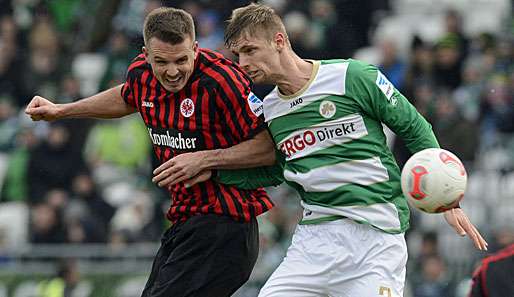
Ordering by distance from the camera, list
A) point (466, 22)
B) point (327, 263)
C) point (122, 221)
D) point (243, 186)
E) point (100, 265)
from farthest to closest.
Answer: point (466, 22)
point (122, 221)
point (100, 265)
point (243, 186)
point (327, 263)

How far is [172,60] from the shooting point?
6504 mm

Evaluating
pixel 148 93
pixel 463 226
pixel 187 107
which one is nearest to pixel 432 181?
pixel 463 226

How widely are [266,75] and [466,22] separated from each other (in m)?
9.29

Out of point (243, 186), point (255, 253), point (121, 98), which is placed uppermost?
point (121, 98)

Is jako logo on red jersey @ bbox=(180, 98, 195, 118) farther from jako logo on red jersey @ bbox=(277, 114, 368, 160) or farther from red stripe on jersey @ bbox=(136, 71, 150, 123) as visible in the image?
jako logo on red jersey @ bbox=(277, 114, 368, 160)

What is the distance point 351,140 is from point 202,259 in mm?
1107

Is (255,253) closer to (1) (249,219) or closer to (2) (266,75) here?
→ (1) (249,219)

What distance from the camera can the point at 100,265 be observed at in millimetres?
12094

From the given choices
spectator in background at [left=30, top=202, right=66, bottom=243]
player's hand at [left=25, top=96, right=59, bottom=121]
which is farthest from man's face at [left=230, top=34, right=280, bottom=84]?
spectator in background at [left=30, top=202, right=66, bottom=243]

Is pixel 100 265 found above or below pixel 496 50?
below

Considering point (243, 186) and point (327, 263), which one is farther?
point (243, 186)

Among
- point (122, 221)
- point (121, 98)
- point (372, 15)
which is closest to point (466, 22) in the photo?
point (372, 15)

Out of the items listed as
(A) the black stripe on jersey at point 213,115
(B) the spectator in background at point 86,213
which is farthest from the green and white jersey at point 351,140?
(B) the spectator in background at point 86,213

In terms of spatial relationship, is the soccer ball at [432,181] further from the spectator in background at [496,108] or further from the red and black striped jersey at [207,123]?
the spectator in background at [496,108]
